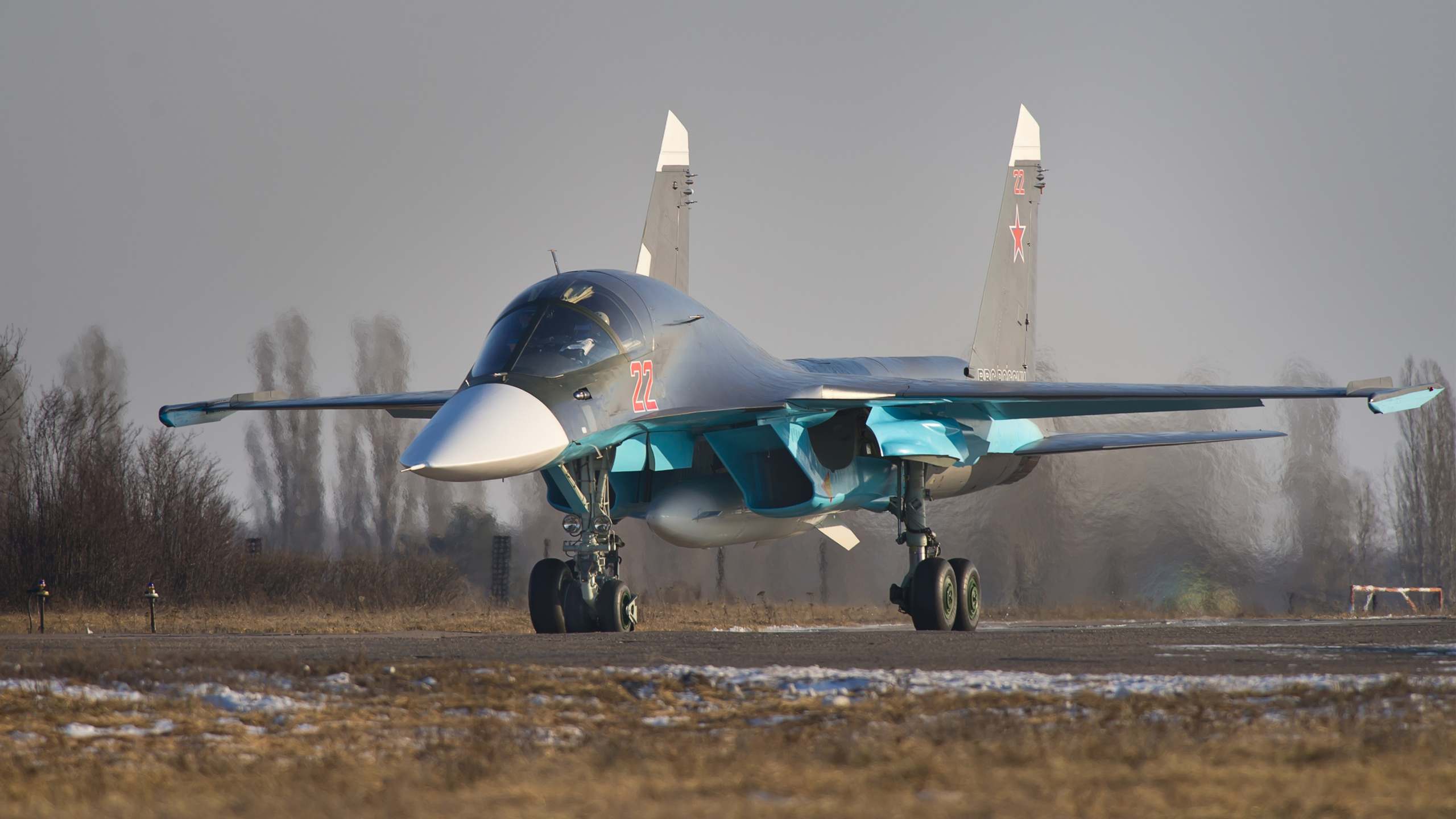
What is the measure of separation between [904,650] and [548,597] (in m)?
5.38

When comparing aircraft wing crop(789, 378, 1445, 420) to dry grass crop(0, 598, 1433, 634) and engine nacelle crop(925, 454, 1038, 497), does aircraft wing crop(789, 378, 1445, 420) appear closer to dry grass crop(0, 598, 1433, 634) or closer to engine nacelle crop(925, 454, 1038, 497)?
engine nacelle crop(925, 454, 1038, 497)

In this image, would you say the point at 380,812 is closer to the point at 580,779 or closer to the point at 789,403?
the point at 580,779

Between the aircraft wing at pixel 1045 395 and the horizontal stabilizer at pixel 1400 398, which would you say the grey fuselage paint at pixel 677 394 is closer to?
the aircraft wing at pixel 1045 395

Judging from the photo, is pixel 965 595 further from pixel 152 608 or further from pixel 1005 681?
pixel 152 608

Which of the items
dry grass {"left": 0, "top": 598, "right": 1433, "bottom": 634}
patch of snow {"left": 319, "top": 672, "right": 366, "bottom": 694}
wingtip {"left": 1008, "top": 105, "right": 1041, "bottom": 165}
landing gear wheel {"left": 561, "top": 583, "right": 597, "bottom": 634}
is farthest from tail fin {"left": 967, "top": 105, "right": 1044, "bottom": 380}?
patch of snow {"left": 319, "top": 672, "right": 366, "bottom": 694}

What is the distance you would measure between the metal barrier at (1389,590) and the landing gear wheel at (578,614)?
60.8ft

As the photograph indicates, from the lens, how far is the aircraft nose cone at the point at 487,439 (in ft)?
33.1

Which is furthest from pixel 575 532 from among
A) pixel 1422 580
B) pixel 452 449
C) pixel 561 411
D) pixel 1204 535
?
pixel 1422 580

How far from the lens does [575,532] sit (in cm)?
1230

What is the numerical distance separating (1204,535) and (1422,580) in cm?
1048

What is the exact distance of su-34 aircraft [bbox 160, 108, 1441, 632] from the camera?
1133cm

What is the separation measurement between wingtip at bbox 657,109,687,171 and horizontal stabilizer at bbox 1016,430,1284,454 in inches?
268

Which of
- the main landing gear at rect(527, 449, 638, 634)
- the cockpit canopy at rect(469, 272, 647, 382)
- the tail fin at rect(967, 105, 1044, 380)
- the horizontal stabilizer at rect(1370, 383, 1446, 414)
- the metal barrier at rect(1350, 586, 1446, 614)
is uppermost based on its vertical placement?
the tail fin at rect(967, 105, 1044, 380)

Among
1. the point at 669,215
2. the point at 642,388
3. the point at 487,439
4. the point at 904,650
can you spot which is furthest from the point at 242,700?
the point at 669,215
